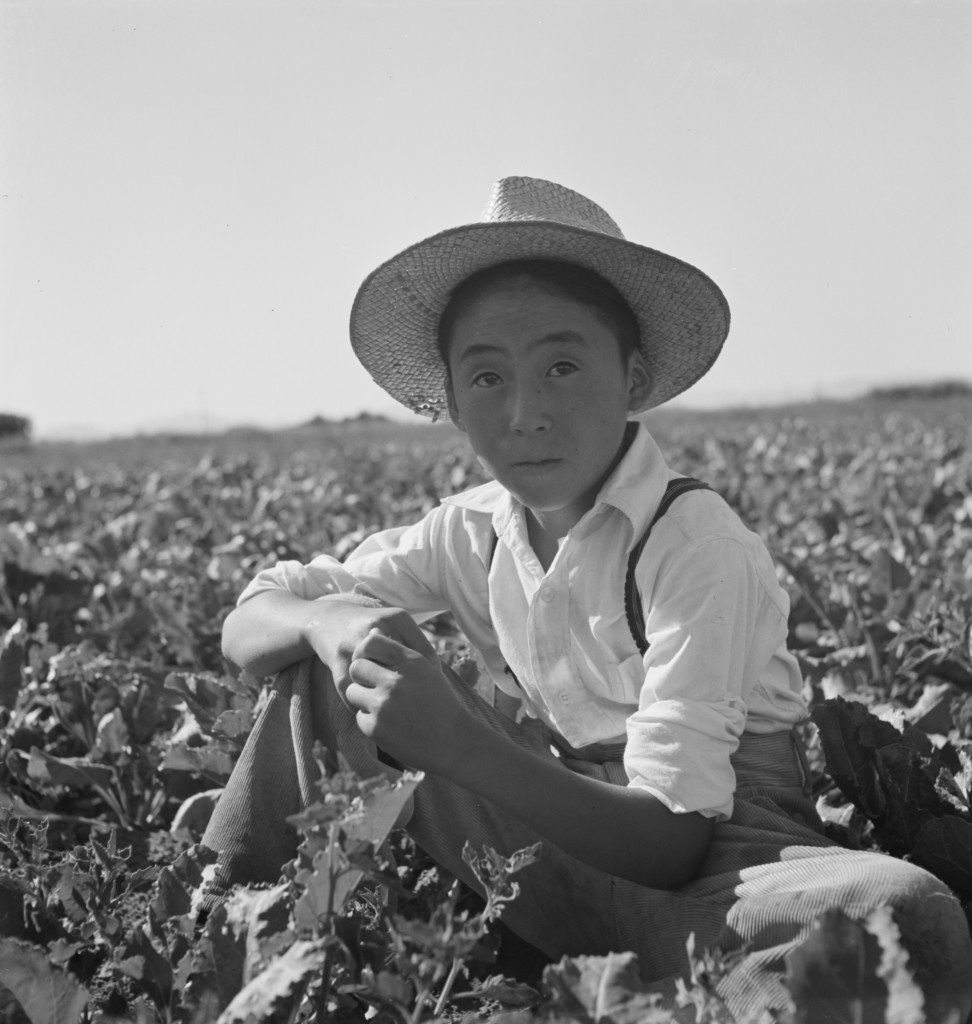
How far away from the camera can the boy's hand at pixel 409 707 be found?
179 cm

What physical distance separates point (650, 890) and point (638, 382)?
99 cm

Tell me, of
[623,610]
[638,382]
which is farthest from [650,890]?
[638,382]

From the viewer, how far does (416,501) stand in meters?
6.73

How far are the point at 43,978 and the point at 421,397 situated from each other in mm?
1564

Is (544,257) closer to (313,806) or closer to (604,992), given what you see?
(313,806)

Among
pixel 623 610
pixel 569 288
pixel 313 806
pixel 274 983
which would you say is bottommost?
pixel 274 983

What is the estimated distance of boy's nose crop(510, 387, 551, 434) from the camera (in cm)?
208

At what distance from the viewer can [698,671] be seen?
6.12 feet

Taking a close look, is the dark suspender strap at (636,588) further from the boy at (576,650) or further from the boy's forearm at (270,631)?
the boy's forearm at (270,631)

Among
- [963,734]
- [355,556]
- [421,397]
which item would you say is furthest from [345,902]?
[963,734]


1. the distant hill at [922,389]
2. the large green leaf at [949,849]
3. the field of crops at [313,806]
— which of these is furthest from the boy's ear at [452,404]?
the distant hill at [922,389]

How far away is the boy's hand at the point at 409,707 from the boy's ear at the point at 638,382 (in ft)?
2.59

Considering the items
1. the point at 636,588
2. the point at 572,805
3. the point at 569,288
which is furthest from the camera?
the point at 569,288

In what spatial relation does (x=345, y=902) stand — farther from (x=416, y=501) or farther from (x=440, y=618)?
(x=416, y=501)
